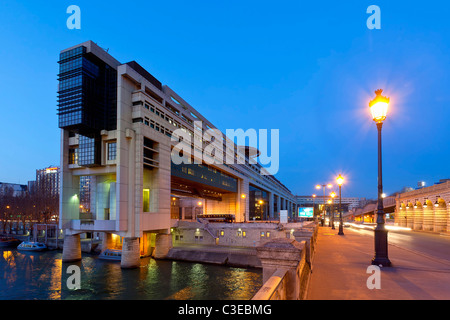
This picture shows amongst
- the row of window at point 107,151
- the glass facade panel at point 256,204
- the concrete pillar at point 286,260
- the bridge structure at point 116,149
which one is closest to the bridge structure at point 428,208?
the concrete pillar at point 286,260

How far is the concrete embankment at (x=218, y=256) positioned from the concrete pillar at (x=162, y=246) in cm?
87

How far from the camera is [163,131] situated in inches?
1805

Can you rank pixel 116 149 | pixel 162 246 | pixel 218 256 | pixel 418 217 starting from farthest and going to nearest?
pixel 418 217 → pixel 162 246 → pixel 218 256 → pixel 116 149

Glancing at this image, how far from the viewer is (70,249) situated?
136 feet

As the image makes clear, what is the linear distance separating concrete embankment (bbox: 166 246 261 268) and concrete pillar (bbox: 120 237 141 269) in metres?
7.95

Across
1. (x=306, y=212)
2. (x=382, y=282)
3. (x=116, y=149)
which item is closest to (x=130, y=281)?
(x=116, y=149)

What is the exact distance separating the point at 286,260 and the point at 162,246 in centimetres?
4296

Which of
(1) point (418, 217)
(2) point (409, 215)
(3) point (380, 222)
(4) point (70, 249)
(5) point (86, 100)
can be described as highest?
(5) point (86, 100)

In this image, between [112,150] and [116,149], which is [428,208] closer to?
[116,149]

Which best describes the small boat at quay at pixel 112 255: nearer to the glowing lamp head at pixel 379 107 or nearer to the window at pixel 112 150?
the window at pixel 112 150

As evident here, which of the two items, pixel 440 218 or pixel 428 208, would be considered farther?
pixel 428 208

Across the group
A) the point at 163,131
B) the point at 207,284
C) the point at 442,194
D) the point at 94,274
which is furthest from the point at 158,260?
the point at 442,194

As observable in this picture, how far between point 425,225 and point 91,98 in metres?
59.3
